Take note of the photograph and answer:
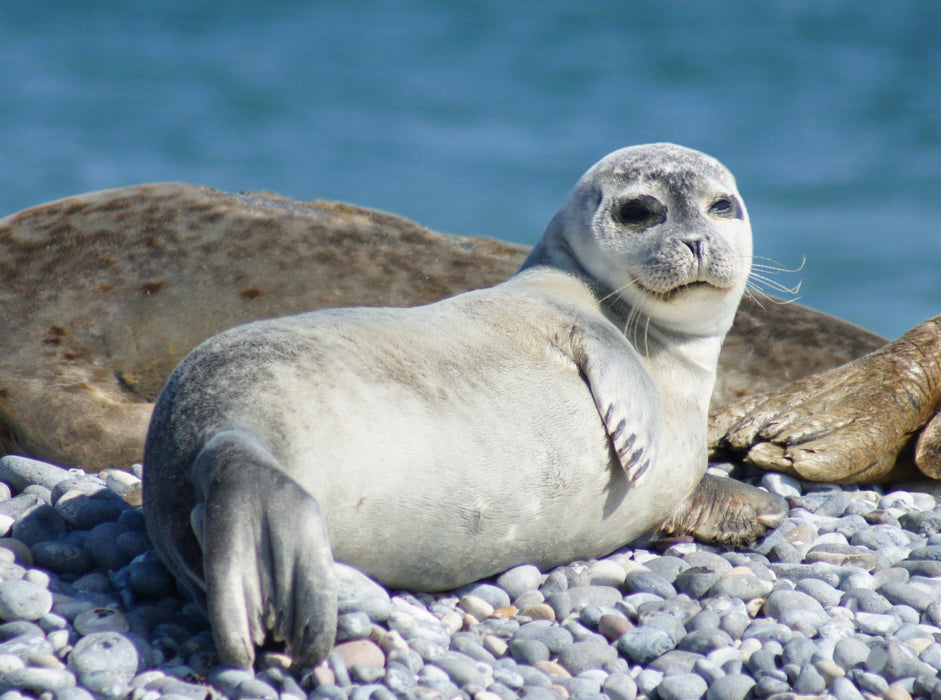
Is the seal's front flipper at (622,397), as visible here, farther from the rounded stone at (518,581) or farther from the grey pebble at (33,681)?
the grey pebble at (33,681)

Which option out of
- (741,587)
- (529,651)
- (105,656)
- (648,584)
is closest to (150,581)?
(105,656)

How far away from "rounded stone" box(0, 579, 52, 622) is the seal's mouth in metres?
2.02

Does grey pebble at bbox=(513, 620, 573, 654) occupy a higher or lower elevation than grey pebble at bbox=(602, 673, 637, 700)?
lower

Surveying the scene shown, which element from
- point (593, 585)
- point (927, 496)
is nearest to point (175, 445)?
point (593, 585)

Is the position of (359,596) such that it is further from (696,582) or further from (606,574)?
(696,582)

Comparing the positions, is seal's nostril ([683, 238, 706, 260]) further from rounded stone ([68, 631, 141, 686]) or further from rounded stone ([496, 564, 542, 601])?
rounded stone ([68, 631, 141, 686])

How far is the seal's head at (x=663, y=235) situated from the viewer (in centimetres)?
340

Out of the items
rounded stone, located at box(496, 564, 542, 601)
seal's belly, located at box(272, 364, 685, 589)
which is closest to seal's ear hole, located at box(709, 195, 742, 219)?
seal's belly, located at box(272, 364, 685, 589)

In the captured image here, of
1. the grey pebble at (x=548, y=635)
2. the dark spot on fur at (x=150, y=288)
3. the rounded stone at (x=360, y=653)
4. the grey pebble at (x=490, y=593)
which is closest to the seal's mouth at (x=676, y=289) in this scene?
the grey pebble at (x=490, y=593)

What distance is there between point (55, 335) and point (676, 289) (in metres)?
2.73

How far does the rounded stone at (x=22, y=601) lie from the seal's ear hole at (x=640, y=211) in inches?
82.2

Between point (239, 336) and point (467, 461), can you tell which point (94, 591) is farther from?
point (467, 461)

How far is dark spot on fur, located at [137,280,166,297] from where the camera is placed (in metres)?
4.77

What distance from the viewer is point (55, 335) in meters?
4.66
